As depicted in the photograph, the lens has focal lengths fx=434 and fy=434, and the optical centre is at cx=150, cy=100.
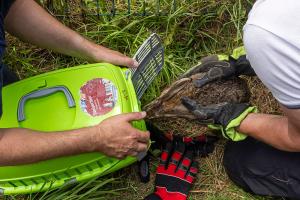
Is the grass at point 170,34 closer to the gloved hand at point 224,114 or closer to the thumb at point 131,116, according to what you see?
the gloved hand at point 224,114

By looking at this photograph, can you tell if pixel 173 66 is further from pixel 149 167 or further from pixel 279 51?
pixel 279 51

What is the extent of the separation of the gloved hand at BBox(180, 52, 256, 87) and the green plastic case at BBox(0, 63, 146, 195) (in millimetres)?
350

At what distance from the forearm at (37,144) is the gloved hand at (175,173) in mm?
536

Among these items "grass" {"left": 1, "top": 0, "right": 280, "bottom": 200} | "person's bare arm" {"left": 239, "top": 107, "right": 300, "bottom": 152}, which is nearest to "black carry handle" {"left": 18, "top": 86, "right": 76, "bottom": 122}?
"grass" {"left": 1, "top": 0, "right": 280, "bottom": 200}

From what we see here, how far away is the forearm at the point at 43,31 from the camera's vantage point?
1865 millimetres

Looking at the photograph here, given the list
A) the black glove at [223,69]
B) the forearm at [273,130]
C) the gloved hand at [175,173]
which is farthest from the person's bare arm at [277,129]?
the gloved hand at [175,173]

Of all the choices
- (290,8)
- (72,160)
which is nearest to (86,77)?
(72,160)

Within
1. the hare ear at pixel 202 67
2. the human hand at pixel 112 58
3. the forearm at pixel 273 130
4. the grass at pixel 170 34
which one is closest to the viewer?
the forearm at pixel 273 130

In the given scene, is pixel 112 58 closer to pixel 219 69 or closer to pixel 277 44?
pixel 219 69

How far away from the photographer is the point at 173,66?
2260 millimetres

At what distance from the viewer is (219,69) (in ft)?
6.49

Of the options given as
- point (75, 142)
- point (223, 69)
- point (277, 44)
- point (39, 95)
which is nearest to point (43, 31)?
point (39, 95)

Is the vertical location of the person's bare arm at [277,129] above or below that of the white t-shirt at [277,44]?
below

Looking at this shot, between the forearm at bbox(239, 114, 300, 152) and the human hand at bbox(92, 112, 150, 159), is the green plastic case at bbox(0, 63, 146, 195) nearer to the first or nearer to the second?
the human hand at bbox(92, 112, 150, 159)
